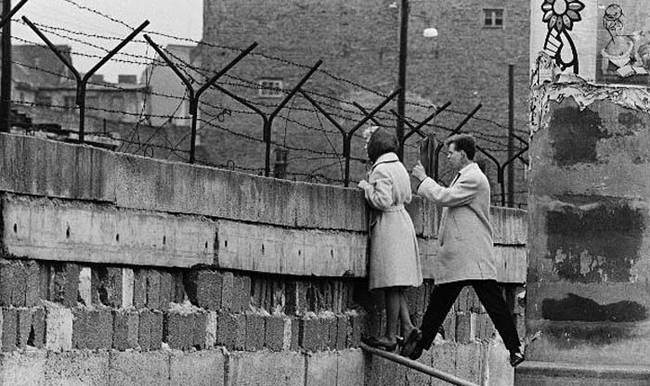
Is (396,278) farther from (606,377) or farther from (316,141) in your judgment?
(316,141)

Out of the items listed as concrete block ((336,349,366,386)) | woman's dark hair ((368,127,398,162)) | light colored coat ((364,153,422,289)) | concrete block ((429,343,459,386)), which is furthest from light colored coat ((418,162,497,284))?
concrete block ((429,343,459,386))

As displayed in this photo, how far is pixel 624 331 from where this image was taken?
507 inches

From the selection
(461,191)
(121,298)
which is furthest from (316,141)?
(121,298)

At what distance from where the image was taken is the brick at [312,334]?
1260 cm

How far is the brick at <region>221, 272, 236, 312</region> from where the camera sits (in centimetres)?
1129

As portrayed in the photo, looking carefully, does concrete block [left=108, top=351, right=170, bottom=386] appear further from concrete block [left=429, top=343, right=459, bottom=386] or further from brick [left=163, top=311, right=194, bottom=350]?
concrete block [left=429, top=343, right=459, bottom=386]

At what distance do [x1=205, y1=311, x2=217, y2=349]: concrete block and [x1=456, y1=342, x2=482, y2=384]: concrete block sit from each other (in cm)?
557

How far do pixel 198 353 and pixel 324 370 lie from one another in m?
2.19

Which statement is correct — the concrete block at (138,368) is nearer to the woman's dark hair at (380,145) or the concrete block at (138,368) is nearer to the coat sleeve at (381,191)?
the coat sleeve at (381,191)

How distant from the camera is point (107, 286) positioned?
977cm

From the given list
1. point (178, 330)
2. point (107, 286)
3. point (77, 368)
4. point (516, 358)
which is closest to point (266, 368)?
point (178, 330)

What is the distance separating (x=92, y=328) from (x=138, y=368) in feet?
1.87

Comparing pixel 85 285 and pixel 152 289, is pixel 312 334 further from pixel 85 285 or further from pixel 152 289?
pixel 85 285

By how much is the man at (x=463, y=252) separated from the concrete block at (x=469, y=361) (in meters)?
2.69
